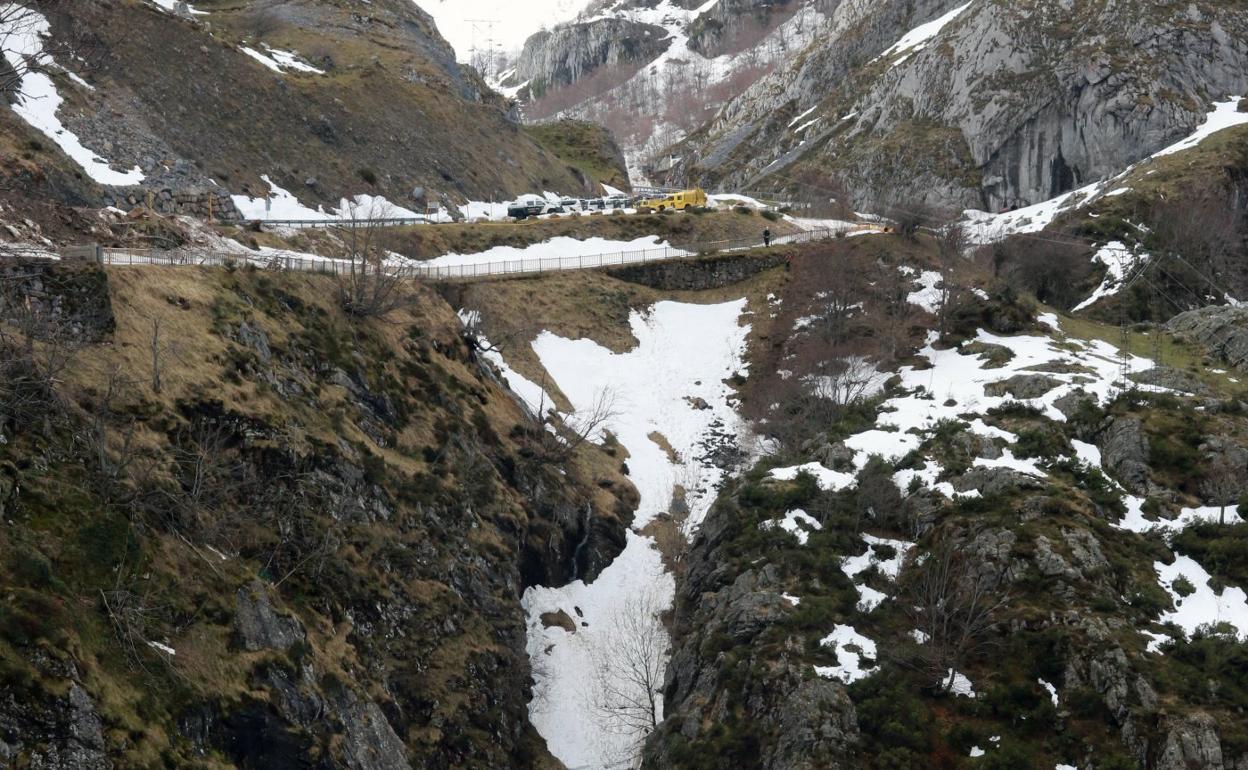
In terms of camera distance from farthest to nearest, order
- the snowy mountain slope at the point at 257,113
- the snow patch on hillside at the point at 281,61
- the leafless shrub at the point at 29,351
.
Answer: the snow patch on hillside at the point at 281,61 < the snowy mountain slope at the point at 257,113 < the leafless shrub at the point at 29,351

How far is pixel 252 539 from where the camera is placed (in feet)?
82.9

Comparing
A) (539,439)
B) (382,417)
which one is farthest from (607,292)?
(382,417)

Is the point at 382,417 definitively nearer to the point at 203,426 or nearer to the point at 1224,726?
the point at 203,426

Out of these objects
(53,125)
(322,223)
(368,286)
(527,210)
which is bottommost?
(368,286)

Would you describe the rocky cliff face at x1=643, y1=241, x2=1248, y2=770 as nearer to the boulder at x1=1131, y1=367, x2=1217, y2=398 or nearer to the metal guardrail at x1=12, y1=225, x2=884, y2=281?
the boulder at x1=1131, y1=367, x2=1217, y2=398

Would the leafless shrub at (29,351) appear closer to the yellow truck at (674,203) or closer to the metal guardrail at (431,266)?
the metal guardrail at (431,266)

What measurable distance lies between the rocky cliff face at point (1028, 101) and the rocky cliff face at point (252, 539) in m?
70.8

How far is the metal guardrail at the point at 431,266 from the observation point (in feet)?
102

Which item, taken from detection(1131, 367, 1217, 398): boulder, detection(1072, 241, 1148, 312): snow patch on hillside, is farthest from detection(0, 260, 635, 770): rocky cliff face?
detection(1072, 241, 1148, 312): snow patch on hillside

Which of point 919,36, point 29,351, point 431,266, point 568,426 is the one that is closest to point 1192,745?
point 29,351

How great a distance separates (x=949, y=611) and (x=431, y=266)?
34.4m

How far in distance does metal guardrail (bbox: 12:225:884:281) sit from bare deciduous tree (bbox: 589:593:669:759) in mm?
16627

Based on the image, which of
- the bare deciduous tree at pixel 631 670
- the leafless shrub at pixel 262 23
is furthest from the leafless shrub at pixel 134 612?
the leafless shrub at pixel 262 23

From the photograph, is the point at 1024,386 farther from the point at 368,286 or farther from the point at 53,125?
the point at 53,125
